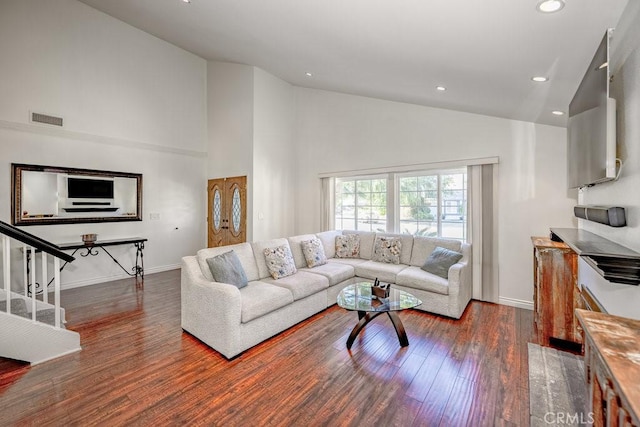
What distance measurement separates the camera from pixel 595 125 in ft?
5.69

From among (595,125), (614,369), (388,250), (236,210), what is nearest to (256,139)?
(236,210)

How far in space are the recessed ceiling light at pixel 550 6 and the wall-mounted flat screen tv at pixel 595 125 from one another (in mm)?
366

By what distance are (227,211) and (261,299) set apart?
376 centimetres

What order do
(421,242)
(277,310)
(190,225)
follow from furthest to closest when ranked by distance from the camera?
(190,225) < (421,242) < (277,310)

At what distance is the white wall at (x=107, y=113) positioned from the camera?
4285mm

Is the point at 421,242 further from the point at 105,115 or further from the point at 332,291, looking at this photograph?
the point at 105,115

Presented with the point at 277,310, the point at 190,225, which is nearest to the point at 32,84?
the point at 190,225

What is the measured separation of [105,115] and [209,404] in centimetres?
534

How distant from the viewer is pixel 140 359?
262cm

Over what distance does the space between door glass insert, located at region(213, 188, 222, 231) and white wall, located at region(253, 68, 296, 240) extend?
1253 millimetres

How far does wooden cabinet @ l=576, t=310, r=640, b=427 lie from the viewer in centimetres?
75

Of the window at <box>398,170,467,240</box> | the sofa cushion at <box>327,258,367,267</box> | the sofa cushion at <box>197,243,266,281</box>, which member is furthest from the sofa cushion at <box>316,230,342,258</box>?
the sofa cushion at <box>197,243,266,281</box>

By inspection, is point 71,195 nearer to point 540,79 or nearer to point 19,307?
point 19,307

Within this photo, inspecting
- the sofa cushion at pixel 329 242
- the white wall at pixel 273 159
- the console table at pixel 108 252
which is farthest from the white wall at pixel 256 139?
the console table at pixel 108 252
